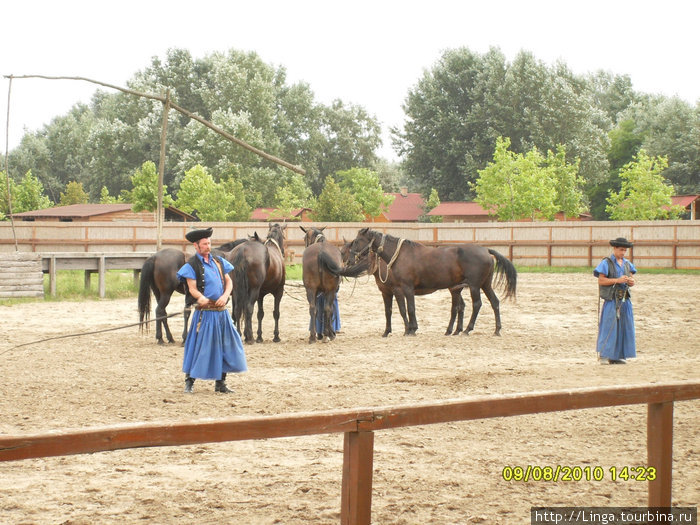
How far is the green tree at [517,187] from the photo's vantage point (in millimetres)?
45156

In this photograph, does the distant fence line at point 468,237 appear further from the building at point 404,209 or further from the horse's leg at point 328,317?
the building at point 404,209

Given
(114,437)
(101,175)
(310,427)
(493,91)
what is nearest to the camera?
(114,437)

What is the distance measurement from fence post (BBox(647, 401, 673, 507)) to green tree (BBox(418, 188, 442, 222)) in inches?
2124

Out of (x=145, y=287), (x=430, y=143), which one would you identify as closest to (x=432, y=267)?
(x=145, y=287)

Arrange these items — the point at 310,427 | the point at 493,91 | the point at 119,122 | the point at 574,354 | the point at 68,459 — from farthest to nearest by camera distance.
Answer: the point at 119,122
the point at 493,91
the point at 574,354
the point at 68,459
the point at 310,427

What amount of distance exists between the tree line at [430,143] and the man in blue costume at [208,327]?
1461 inches

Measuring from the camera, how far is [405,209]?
72.6m

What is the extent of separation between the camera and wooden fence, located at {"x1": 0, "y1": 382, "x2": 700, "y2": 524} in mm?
2892

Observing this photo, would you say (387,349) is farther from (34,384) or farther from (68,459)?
(68,459)

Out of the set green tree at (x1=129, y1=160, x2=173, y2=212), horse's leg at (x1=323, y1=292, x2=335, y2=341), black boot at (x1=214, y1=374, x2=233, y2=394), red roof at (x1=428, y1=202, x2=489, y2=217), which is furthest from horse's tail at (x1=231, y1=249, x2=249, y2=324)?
red roof at (x1=428, y1=202, x2=489, y2=217)

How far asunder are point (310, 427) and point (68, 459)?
3.56m

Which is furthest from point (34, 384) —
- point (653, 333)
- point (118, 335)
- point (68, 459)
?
point (653, 333)

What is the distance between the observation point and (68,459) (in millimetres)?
6070

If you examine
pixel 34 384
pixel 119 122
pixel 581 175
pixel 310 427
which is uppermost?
pixel 119 122
